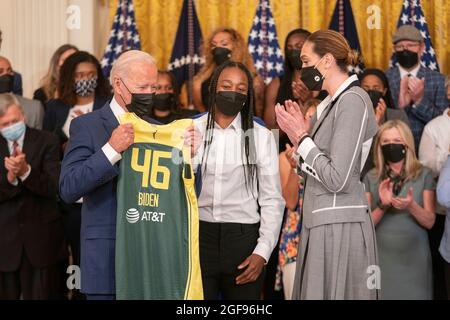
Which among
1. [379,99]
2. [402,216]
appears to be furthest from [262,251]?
[379,99]

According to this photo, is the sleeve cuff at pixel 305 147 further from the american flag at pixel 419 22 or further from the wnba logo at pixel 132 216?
the american flag at pixel 419 22

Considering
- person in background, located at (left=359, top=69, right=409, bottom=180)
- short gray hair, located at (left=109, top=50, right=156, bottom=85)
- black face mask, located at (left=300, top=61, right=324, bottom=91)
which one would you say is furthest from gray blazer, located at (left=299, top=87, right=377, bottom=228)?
person in background, located at (left=359, top=69, right=409, bottom=180)

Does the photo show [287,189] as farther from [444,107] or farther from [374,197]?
[444,107]

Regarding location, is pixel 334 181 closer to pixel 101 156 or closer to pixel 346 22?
pixel 101 156

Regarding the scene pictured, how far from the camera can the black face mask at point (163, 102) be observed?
19.6 ft

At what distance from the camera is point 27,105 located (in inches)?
244

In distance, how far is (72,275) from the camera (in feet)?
19.2

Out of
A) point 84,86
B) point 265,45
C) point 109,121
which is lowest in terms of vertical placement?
point 109,121

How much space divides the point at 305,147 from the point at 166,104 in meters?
2.22

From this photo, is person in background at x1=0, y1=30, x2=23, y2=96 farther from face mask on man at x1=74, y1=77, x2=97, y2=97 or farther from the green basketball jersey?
the green basketball jersey

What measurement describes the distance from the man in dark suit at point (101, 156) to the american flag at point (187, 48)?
3.05m

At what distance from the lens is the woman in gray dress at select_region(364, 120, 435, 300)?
17.7 ft

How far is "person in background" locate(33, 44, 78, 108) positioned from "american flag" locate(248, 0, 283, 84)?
1.49 meters
